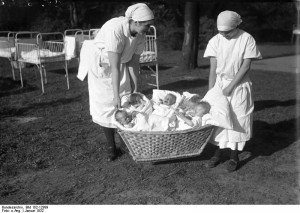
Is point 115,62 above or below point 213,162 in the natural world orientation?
above

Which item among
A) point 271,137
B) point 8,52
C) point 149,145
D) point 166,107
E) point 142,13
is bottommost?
point 271,137

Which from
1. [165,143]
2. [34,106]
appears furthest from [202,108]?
[34,106]

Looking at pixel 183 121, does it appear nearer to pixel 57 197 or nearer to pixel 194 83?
pixel 57 197

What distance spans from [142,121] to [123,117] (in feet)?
0.64

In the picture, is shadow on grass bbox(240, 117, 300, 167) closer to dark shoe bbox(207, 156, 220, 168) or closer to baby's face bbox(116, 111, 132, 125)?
dark shoe bbox(207, 156, 220, 168)

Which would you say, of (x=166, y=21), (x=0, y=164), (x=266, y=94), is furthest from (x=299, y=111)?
(x=166, y=21)

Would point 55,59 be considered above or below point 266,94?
above

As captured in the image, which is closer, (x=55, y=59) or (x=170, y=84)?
(x=55, y=59)

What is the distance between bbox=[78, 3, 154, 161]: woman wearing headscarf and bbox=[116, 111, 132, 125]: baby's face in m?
0.11

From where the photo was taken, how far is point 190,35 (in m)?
10.6

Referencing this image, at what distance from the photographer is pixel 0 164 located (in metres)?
4.27

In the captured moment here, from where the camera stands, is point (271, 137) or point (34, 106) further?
point (34, 106)

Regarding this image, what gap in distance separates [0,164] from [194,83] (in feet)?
18.0

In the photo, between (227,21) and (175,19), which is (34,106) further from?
(175,19)
